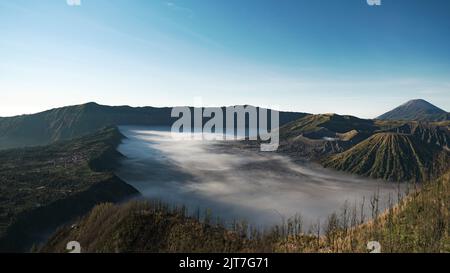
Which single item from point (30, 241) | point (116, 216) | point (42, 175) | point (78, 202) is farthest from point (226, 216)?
point (116, 216)

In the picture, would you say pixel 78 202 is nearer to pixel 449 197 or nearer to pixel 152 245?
pixel 152 245

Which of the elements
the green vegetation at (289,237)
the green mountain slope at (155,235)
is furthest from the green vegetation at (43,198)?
the green vegetation at (289,237)

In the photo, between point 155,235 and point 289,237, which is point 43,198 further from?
point 289,237

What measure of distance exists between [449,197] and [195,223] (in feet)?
117

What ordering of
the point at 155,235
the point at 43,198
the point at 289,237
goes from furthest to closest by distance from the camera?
the point at 43,198 < the point at 289,237 < the point at 155,235

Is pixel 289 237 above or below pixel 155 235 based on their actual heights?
below

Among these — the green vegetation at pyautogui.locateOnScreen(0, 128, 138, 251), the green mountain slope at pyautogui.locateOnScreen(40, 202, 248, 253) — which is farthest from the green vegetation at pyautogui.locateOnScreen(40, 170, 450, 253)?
the green vegetation at pyautogui.locateOnScreen(0, 128, 138, 251)

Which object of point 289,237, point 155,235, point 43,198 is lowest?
point 43,198

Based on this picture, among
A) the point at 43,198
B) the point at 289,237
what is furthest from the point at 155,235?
the point at 43,198

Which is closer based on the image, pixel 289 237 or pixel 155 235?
pixel 155 235

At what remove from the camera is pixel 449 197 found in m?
46.6

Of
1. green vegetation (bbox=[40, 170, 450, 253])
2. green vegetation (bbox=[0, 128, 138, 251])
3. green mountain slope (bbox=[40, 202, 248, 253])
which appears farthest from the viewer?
green vegetation (bbox=[0, 128, 138, 251])

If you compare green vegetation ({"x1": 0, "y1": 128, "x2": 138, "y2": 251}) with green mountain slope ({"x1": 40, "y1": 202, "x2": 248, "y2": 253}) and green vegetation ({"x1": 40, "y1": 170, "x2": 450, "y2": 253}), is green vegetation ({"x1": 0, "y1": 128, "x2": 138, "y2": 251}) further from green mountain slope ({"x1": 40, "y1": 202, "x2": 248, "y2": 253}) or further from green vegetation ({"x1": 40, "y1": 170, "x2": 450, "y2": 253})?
green vegetation ({"x1": 40, "y1": 170, "x2": 450, "y2": 253})
